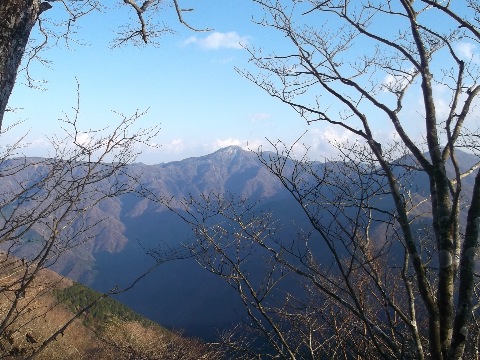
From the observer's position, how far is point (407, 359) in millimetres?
2961

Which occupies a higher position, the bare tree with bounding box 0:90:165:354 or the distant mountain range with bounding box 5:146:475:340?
the bare tree with bounding box 0:90:165:354

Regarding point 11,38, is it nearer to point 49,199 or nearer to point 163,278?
point 49,199

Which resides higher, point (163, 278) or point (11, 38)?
point (11, 38)

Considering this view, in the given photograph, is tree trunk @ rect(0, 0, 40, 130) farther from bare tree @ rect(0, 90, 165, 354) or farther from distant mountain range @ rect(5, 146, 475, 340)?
distant mountain range @ rect(5, 146, 475, 340)

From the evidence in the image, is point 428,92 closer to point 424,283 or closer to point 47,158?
point 424,283

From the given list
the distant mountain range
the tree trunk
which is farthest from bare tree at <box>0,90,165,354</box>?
the distant mountain range

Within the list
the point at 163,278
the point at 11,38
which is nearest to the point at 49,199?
the point at 11,38

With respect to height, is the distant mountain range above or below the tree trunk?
below

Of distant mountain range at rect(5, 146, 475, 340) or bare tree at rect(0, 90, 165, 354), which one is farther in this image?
distant mountain range at rect(5, 146, 475, 340)

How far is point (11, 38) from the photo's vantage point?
2.32m

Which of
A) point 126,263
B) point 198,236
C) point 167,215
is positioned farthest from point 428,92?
point 167,215

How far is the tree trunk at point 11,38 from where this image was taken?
7.52 feet

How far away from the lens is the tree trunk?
229 cm

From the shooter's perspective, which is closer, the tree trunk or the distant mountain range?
the tree trunk
